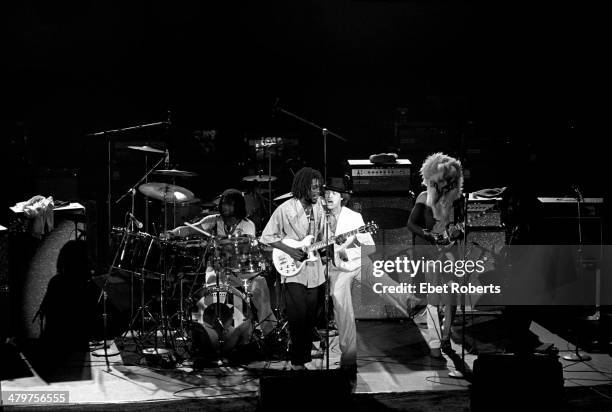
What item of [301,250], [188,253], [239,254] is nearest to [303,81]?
[188,253]

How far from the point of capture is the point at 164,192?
692 centimetres

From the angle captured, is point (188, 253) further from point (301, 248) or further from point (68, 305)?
point (68, 305)

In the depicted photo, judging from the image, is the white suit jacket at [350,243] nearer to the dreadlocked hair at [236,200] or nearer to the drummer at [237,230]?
the drummer at [237,230]

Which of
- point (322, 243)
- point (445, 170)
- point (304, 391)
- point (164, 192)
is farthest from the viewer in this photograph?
point (164, 192)

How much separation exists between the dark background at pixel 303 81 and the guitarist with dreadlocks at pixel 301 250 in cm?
494

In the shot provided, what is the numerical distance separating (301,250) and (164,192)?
62.1 inches

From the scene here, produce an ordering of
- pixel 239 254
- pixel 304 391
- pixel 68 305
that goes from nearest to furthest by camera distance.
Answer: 1. pixel 304 391
2. pixel 239 254
3. pixel 68 305

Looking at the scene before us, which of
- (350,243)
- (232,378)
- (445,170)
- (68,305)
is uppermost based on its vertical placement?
(445,170)

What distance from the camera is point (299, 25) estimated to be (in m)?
11.3

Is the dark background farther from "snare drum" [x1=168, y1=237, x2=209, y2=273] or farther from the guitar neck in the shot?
the guitar neck

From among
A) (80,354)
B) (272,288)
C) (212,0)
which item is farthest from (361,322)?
(212,0)

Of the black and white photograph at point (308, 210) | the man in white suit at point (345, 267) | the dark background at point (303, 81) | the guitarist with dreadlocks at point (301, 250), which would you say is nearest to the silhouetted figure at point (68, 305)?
the black and white photograph at point (308, 210)

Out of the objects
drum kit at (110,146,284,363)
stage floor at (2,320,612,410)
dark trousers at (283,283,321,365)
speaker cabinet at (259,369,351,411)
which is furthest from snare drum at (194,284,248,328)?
speaker cabinet at (259,369,351,411)

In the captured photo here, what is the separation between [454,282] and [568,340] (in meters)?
1.70
